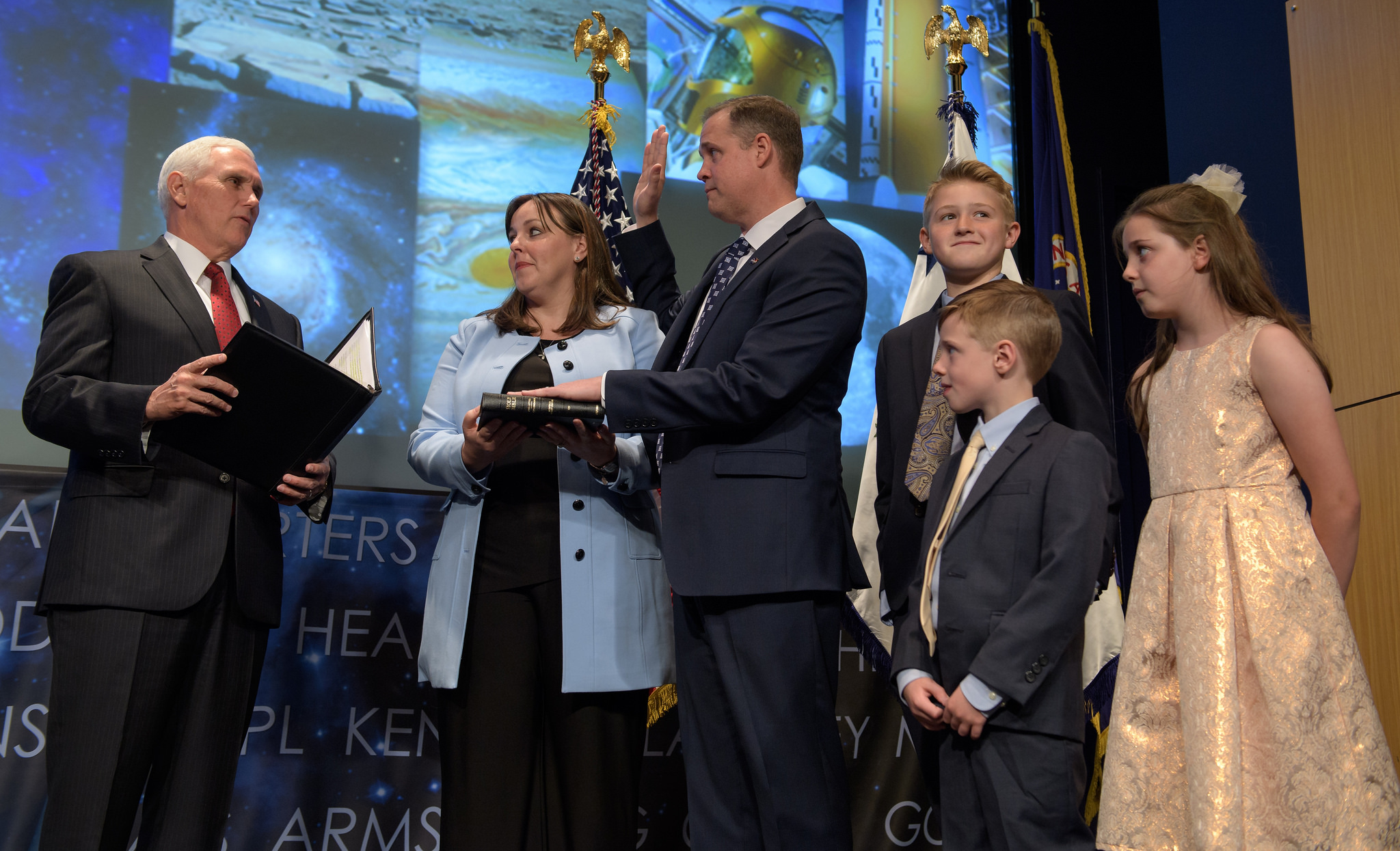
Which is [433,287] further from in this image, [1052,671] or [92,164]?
[1052,671]

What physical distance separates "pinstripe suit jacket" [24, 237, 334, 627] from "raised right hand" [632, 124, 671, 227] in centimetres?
120

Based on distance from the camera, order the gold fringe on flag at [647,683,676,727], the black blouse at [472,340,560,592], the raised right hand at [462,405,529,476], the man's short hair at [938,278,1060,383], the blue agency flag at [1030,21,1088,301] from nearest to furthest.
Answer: the man's short hair at [938,278,1060,383] < the raised right hand at [462,405,529,476] < the black blouse at [472,340,560,592] < the gold fringe on flag at [647,683,676,727] < the blue agency flag at [1030,21,1088,301]

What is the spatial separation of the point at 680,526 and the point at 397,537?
5.03 feet

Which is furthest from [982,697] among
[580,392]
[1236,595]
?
[580,392]

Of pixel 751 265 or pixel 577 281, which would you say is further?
pixel 577 281

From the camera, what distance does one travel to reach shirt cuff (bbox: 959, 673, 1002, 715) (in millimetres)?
1669

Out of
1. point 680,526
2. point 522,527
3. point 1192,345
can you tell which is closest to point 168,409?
point 522,527

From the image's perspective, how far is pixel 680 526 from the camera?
2014 millimetres

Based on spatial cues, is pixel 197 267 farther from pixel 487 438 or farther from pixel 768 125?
pixel 768 125

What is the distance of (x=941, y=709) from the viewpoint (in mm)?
1734

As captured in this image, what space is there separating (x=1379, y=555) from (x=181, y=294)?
2.84m

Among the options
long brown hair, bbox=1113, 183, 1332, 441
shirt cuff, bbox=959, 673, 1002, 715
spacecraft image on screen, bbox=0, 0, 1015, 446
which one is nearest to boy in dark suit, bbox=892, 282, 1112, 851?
shirt cuff, bbox=959, 673, 1002, 715

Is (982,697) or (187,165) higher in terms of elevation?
(187,165)

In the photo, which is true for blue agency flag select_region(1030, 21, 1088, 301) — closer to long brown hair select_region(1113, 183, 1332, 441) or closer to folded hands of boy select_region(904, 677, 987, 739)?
long brown hair select_region(1113, 183, 1332, 441)
